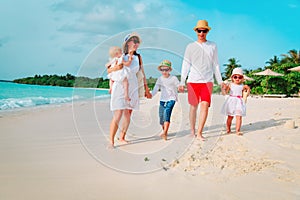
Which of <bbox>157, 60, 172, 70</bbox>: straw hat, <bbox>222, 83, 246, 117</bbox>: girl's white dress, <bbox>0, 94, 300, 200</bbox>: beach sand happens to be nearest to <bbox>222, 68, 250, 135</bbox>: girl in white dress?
<bbox>222, 83, 246, 117</bbox>: girl's white dress

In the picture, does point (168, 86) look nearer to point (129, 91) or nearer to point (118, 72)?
point (129, 91)

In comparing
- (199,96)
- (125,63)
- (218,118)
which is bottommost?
(218,118)

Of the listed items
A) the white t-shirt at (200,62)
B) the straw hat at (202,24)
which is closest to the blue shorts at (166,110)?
the white t-shirt at (200,62)

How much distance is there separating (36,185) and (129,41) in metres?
2.44

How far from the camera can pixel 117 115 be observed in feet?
14.4

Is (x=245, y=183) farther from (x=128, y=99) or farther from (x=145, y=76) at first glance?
(x=145, y=76)

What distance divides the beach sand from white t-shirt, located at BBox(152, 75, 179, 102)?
2.31 ft

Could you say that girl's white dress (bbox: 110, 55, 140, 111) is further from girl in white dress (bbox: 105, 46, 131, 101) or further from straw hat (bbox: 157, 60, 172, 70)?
straw hat (bbox: 157, 60, 172, 70)

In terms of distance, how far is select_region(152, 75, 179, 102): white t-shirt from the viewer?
5.12 meters

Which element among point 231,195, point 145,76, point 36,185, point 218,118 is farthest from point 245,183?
point 218,118

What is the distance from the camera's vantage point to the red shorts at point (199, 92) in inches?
200

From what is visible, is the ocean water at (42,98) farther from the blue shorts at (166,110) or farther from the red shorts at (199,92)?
the red shorts at (199,92)

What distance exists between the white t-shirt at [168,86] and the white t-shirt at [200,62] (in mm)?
140

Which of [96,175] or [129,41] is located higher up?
[129,41]
